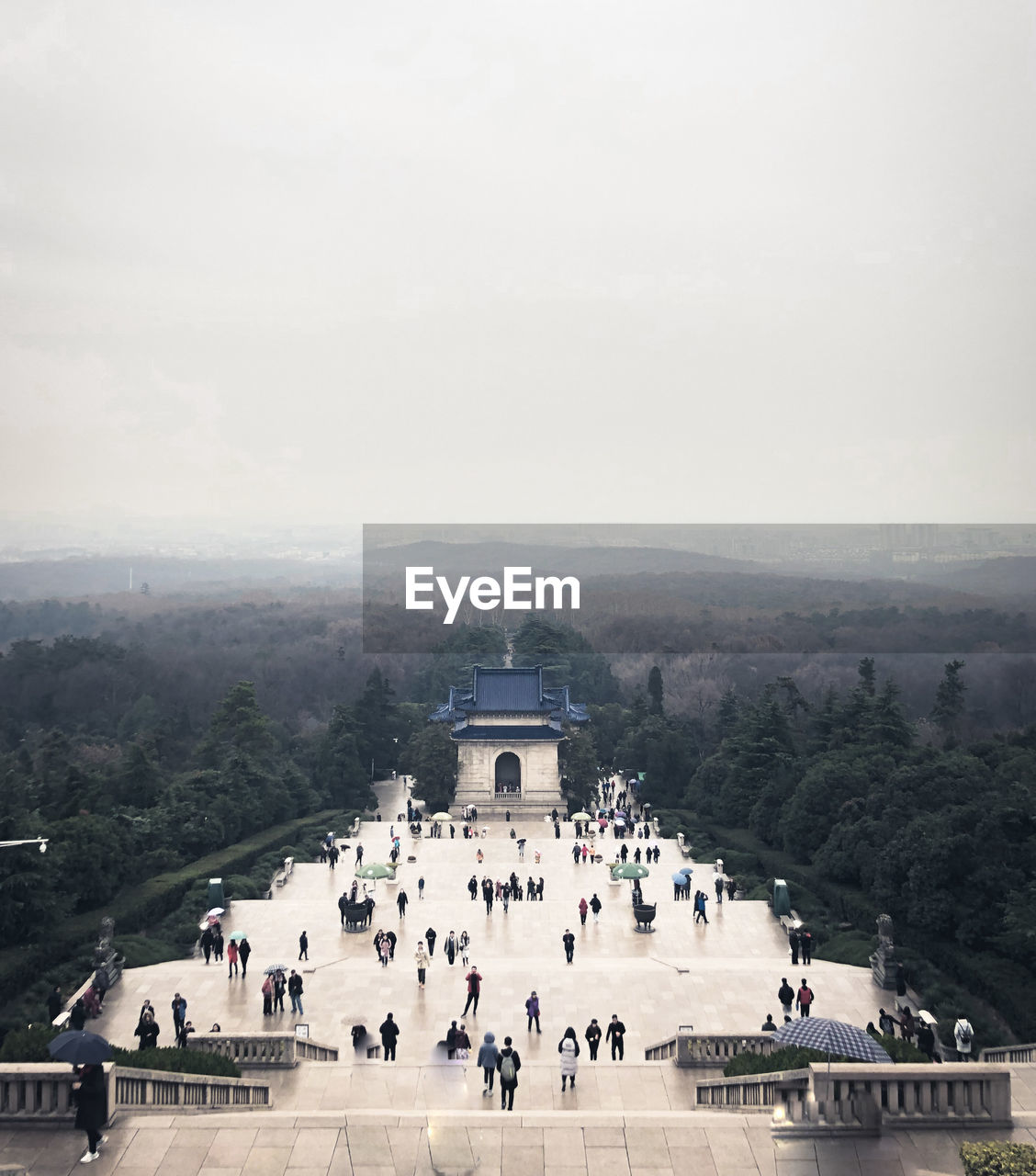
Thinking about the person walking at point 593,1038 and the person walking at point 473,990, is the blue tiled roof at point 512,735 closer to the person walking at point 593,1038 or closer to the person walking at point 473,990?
the person walking at point 473,990

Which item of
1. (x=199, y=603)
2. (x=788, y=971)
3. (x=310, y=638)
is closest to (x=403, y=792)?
(x=788, y=971)

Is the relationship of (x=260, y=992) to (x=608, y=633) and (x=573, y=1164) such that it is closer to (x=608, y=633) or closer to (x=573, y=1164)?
(x=573, y=1164)

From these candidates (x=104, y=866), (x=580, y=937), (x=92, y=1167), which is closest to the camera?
(x=92, y=1167)

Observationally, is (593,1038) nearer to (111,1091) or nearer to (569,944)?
(569,944)

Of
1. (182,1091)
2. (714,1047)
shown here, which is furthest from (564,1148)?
(714,1047)

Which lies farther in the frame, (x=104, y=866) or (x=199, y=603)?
(x=199, y=603)

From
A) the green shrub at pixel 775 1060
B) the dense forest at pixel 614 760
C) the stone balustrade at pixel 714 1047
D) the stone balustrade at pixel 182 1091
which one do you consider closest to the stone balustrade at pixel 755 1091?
the green shrub at pixel 775 1060

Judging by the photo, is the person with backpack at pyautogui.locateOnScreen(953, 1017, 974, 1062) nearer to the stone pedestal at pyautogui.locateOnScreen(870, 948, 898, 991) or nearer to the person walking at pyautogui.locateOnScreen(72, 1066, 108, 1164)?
the stone pedestal at pyautogui.locateOnScreen(870, 948, 898, 991)

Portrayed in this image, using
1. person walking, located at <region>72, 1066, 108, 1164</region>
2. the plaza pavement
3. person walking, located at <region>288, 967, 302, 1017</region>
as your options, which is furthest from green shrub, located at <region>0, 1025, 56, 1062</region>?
person walking, located at <region>288, 967, 302, 1017</region>
